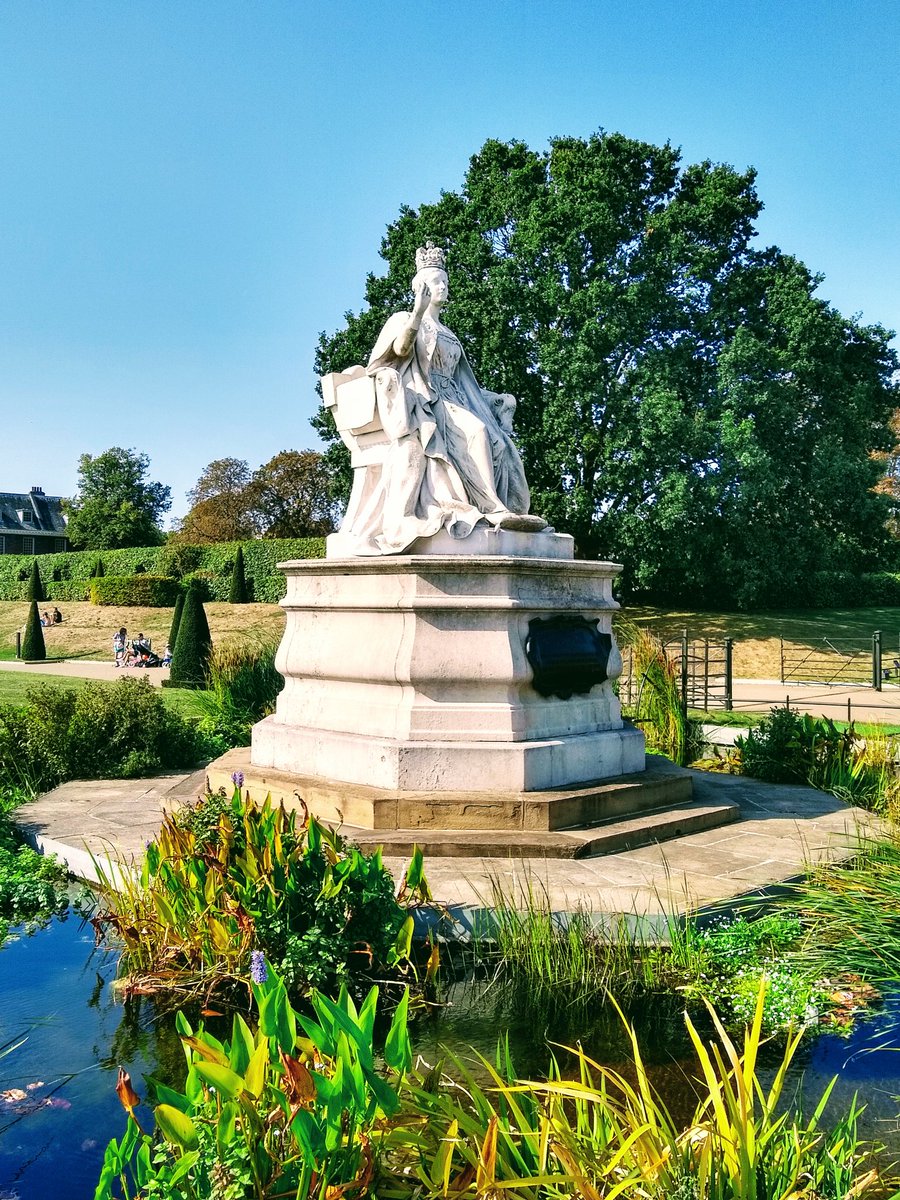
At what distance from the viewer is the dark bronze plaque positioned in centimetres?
636

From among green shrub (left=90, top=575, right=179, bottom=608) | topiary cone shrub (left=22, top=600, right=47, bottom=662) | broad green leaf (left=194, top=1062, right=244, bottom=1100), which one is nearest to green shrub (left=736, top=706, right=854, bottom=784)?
broad green leaf (left=194, top=1062, right=244, bottom=1100)

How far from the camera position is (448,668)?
6211 mm

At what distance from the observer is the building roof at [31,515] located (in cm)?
7438

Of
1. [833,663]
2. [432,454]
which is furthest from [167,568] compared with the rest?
[432,454]

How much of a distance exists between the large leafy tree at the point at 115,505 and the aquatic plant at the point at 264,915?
59632 mm

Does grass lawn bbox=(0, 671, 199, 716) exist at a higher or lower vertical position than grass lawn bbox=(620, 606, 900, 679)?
lower

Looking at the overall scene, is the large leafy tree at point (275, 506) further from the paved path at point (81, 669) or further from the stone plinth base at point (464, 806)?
the stone plinth base at point (464, 806)

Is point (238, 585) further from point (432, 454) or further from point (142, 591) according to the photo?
point (432, 454)

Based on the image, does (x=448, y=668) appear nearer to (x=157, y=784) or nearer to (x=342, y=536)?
(x=342, y=536)

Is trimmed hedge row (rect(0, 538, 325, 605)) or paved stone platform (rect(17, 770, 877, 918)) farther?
trimmed hedge row (rect(0, 538, 325, 605))

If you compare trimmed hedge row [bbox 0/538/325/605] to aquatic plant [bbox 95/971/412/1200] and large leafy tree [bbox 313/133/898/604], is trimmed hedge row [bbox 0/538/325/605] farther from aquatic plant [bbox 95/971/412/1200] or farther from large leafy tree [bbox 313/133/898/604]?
aquatic plant [bbox 95/971/412/1200]

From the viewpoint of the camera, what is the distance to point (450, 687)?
6.24 m

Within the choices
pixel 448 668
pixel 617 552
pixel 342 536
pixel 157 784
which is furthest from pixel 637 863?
pixel 617 552

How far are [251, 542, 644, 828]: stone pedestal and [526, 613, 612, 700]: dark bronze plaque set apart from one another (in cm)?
5
